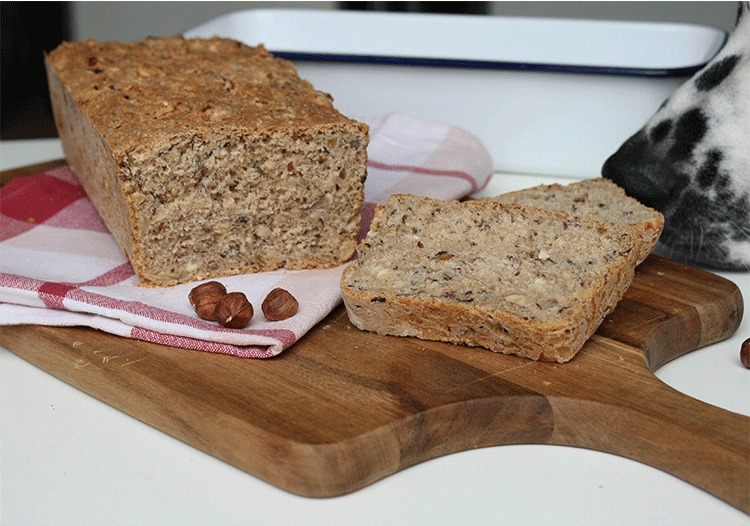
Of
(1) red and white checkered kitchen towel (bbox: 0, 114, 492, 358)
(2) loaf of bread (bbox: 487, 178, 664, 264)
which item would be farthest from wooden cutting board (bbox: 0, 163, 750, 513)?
(2) loaf of bread (bbox: 487, 178, 664, 264)

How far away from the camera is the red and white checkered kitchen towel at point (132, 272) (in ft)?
6.79

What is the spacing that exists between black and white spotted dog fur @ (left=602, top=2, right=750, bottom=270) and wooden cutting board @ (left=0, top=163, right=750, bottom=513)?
543mm

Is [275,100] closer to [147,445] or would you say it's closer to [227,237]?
[227,237]

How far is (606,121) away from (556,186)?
63cm

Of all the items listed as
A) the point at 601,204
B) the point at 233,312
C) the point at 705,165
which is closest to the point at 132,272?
the point at 233,312

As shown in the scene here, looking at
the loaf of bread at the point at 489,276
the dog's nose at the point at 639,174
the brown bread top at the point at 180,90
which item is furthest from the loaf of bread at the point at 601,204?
the brown bread top at the point at 180,90

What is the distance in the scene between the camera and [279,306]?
215cm

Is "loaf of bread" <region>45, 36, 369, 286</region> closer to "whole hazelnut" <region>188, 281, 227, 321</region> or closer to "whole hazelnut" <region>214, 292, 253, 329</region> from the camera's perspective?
"whole hazelnut" <region>188, 281, 227, 321</region>

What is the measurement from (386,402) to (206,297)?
2.12ft

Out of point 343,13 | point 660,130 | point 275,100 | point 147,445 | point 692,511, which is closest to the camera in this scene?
point 692,511

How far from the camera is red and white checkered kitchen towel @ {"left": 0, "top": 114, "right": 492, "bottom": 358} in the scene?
207 centimetres

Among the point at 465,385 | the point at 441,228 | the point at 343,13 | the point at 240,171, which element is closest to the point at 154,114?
the point at 240,171

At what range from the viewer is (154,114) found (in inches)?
93.0

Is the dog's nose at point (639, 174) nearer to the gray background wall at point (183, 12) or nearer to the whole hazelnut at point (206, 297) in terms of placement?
the whole hazelnut at point (206, 297)
